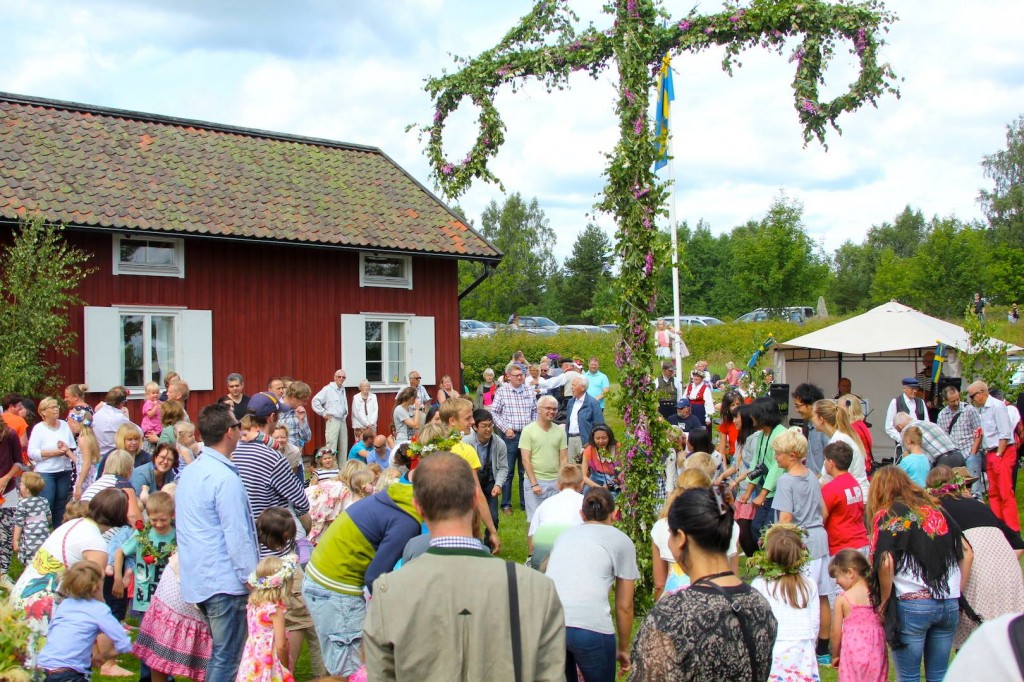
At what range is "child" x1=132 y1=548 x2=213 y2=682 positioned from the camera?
18.1 ft

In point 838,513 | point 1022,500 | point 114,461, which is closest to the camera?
point 838,513

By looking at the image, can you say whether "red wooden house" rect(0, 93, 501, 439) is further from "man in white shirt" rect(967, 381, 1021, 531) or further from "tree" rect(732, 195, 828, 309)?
"tree" rect(732, 195, 828, 309)

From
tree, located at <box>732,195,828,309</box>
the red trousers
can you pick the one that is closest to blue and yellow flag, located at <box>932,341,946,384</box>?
the red trousers

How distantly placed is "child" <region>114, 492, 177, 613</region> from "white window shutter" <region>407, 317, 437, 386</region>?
37.3 ft

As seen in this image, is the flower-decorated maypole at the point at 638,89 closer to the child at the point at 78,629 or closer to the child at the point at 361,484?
the child at the point at 361,484

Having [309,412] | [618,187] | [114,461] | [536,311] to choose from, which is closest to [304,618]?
[114,461]

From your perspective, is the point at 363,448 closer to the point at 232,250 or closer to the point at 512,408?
the point at 512,408

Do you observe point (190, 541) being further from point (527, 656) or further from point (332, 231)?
point (332, 231)

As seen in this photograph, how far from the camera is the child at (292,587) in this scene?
571 centimetres

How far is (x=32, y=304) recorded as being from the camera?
12969mm

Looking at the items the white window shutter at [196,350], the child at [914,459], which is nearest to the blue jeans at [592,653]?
the child at [914,459]

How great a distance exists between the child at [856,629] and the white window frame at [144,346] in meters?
12.3

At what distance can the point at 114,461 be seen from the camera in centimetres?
727

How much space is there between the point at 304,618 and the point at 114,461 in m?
2.44
